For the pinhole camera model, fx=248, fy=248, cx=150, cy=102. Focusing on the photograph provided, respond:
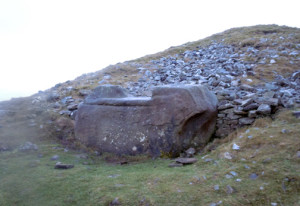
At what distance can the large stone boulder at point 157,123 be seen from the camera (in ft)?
15.3

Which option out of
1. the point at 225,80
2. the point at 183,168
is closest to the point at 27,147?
the point at 183,168

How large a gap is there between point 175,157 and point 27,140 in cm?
337

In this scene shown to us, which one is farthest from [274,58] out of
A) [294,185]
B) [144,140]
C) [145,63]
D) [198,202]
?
[198,202]

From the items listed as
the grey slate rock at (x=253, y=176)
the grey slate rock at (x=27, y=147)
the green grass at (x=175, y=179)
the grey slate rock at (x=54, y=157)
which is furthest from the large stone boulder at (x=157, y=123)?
the grey slate rock at (x=253, y=176)

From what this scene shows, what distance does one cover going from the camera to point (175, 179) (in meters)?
3.37

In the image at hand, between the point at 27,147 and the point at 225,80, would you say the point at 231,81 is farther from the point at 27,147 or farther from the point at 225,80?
the point at 27,147

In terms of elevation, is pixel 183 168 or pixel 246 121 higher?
pixel 246 121

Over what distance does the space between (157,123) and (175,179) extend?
1577 millimetres

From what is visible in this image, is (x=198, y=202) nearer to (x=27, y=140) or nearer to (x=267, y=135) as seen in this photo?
(x=267, y=135)

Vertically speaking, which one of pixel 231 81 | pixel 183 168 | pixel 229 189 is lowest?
pixel 183 168

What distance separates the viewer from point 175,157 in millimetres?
4605

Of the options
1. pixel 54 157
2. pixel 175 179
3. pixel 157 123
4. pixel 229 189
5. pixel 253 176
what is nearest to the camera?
pixel 229 189

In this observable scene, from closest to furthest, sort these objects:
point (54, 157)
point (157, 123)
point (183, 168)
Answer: point (183, 168), point (54, 157), point (157, 123)

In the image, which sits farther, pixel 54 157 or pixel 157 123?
pixel 157 123
